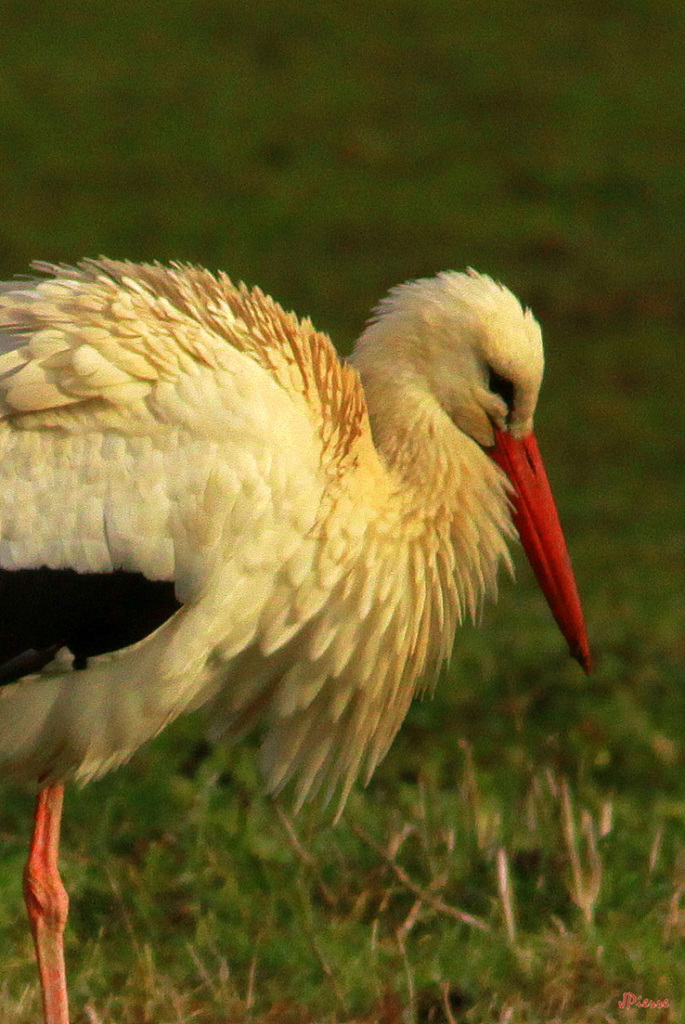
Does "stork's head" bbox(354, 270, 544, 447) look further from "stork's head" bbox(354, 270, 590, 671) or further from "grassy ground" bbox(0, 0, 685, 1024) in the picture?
"grassy ground" bbox(0, 0, 685, 1024)

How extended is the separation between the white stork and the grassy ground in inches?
13.1

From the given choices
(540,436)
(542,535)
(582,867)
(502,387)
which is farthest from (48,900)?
(540,436)

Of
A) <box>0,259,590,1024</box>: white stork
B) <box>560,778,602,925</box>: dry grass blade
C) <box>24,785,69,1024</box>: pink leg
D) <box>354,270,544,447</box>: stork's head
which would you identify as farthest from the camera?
<box>560,778,602,925</box>: dry grass blade

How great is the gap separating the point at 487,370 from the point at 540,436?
18.8ft

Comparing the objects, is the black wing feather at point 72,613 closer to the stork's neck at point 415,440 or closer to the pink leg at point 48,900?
the pink leg at point 48,900

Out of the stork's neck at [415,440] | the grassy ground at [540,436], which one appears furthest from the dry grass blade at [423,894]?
the stork's neck at [415,440]

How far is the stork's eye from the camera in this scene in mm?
3734

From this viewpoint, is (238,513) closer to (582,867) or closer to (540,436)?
(582,867)

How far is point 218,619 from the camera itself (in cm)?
342

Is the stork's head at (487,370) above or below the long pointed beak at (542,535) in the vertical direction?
above

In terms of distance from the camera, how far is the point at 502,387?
376cm

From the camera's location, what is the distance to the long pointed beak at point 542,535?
3859 millimetres
